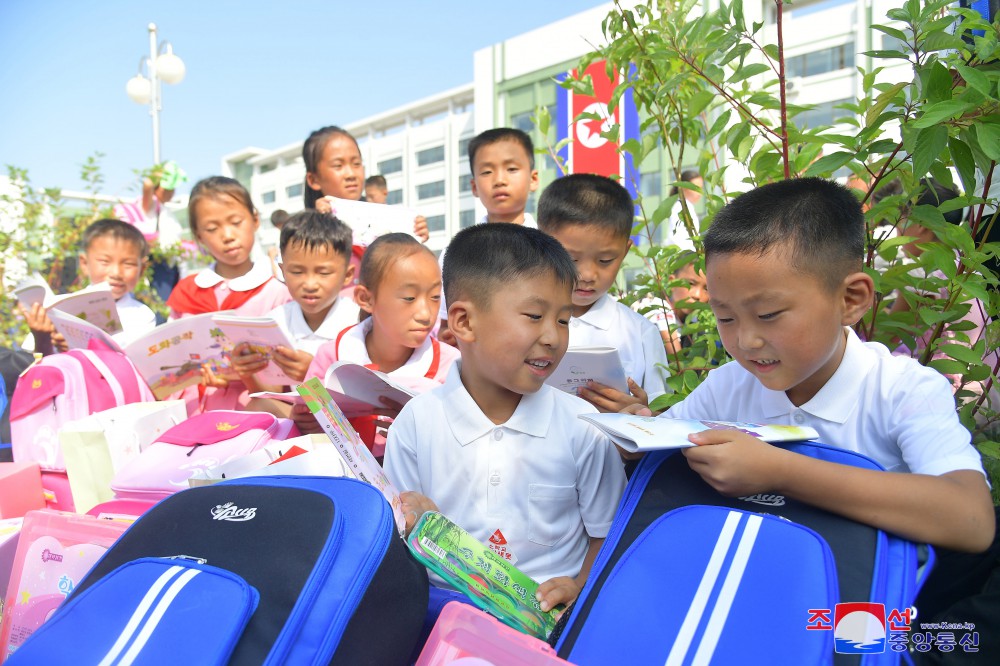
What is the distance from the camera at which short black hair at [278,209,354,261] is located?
2834 millimetres

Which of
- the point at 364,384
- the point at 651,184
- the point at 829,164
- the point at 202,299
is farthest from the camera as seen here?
the point at 651,184

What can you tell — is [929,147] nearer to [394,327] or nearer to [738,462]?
[738,462]

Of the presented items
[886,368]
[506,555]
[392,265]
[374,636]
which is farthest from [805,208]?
[392,265]

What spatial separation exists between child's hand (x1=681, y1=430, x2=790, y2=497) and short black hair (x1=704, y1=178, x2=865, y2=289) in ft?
1.32

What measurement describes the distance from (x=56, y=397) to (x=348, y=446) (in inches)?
73.5

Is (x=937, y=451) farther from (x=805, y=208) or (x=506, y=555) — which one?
(x=506, y=555)

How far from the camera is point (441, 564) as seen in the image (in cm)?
123

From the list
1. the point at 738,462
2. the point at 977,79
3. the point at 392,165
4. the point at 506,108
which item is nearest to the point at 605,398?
the point at 738,462

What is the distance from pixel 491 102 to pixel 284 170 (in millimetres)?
15061

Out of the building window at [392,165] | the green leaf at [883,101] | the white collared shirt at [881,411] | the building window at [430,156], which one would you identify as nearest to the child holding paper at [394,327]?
the white collared shirt at [881,411]

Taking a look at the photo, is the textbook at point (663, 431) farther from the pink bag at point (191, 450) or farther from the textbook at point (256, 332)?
the textbook at point (256, 332)

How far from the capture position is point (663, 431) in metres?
1.22

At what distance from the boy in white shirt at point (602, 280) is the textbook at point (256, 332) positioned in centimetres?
96

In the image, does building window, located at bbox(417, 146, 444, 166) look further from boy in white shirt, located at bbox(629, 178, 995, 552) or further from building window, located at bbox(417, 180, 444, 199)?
boy in white shirt, located at bbox(629, 178, 995, 552)
